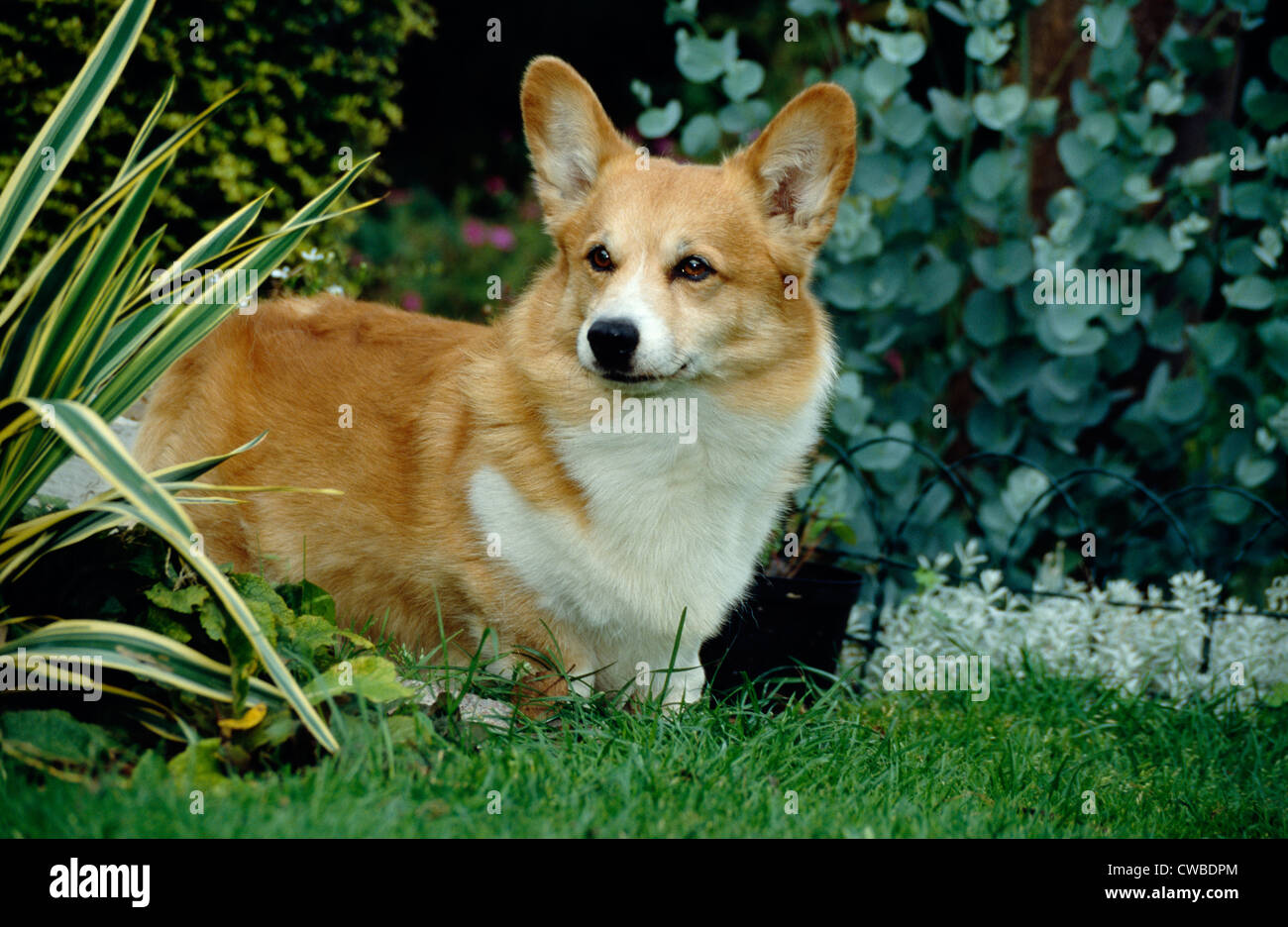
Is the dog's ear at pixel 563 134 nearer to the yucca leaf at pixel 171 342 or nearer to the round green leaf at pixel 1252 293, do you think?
the yucca leaf at pixel 171 342

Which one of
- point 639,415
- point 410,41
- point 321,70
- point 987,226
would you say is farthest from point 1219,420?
point 410,41

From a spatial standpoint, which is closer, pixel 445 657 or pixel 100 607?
pixel 100 607

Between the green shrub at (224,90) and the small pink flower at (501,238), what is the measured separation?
4.06m

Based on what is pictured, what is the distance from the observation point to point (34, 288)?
230 cm

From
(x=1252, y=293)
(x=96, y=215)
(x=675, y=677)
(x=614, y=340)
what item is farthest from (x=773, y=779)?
(x=1252, y=293)

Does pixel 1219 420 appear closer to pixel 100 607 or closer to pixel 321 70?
pixel 321 70

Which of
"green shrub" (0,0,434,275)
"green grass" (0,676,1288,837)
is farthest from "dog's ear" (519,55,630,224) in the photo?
"green grass" (0,676,1288,837)

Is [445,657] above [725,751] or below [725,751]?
above

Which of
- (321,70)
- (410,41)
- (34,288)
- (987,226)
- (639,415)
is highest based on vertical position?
(410,41)

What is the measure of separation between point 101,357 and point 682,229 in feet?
4.31

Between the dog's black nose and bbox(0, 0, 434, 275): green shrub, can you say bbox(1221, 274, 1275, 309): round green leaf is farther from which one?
bbox(0, 0, 434, 275): green shrub

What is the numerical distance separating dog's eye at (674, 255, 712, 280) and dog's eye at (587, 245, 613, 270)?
0.17 m

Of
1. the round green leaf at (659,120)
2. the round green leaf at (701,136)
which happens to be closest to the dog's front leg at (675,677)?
the round green leaf at (659,120)

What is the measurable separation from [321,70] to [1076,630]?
3.17m
